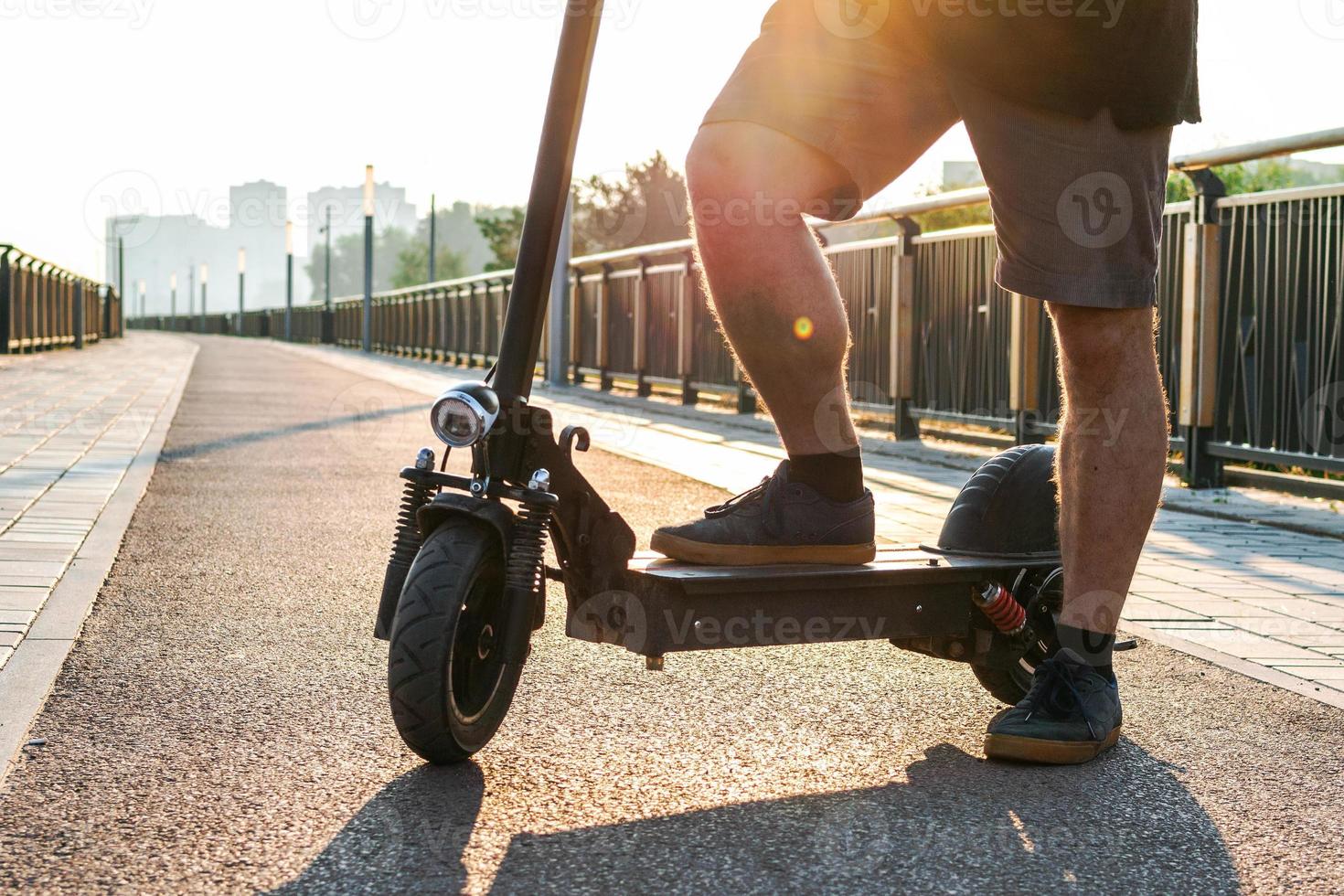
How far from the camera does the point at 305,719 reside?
286 centimetres

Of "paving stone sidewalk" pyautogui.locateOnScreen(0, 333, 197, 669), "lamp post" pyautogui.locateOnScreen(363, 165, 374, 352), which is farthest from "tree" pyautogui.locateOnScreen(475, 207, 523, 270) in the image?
"paving stone sidewalk" pyautogui.locateOnScreen(0, 333, 197, 669)

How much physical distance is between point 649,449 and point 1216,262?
3596 millimetres

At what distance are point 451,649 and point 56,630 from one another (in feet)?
5.36

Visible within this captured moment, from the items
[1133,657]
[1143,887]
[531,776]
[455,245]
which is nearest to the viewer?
[1143,887]

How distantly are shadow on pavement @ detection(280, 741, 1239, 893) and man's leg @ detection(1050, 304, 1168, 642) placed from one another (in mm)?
339

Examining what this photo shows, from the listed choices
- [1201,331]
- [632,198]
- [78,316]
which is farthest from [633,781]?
[632,198]

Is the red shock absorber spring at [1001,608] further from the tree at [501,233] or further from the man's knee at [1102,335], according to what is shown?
the tree at [501,233]

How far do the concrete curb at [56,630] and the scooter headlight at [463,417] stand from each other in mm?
864

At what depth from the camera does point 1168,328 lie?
761cm

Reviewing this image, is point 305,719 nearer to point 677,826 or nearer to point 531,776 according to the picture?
point 531,776

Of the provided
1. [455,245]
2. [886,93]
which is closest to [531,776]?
[886,93]

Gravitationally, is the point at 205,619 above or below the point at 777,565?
below

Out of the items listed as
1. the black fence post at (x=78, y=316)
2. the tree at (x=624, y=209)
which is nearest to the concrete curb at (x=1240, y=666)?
the black fence post at (x=78, y=316)

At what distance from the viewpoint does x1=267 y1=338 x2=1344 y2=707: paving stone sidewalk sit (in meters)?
3.73
